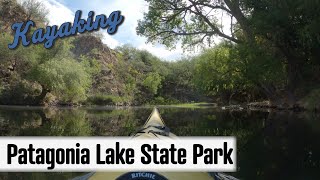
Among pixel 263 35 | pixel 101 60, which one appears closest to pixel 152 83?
pixel 101 60

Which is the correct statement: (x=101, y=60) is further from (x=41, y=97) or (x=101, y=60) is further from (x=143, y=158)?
(x=143, y=158)

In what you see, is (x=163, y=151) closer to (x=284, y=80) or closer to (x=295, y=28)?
(x=295, y=28)

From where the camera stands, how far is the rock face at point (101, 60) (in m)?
67.4

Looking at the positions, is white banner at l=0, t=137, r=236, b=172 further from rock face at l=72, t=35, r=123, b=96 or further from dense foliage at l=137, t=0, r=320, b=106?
rock face at l=72, t=35, r=123, b=96

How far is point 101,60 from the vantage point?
255 feet

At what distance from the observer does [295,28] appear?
25.7 meters

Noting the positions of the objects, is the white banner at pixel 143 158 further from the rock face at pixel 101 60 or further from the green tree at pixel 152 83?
the green tree at pixel 152 83

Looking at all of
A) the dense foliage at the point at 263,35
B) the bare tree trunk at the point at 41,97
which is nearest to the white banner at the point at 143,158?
the dense foliage at the point at 263,35

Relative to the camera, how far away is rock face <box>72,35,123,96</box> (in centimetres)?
6744

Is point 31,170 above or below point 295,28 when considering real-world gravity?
below

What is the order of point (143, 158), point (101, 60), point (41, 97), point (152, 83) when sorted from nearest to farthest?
point (143, 158)
point (41, 97)
point (101, 60)
point (152, 83)

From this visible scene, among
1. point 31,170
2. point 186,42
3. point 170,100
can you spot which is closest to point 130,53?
point 170,100

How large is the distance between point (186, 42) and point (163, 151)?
24975 mm

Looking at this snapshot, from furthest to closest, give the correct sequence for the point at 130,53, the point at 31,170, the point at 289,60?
1. the point at 130,53
2. the point at 289,60
3. the point at 31,170
